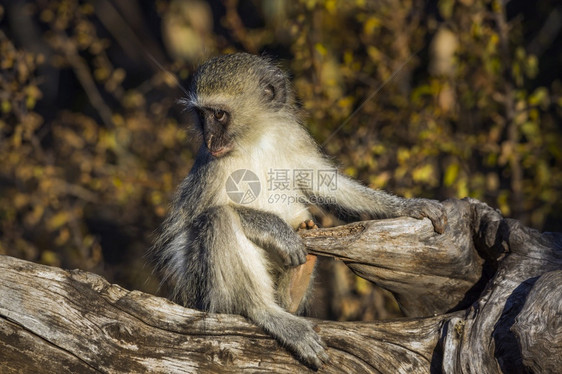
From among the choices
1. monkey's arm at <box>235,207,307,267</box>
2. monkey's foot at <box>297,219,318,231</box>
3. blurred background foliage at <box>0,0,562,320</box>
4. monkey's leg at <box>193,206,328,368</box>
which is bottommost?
monkey's leg at <box>193,206,328,368</box>

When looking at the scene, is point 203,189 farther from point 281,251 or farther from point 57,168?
point 57,168

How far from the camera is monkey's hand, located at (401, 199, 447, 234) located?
161 inches

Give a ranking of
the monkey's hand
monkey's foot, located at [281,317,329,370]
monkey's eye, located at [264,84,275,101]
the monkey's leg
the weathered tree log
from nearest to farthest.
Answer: the weathered tree log
monkey's foot, located at [281,317,329,370]
the monkey's leg
the monkey's hand
monkey's eye, located at [264,84,275,101]

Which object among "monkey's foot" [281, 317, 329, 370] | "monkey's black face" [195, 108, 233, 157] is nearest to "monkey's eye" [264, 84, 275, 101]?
"monkey's black face" [195, 108, 233, 157]

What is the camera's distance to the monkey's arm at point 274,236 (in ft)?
12.9

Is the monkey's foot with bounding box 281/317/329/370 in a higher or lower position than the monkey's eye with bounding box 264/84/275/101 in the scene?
lower

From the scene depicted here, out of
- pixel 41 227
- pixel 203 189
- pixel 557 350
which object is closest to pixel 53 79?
pixel 41 227

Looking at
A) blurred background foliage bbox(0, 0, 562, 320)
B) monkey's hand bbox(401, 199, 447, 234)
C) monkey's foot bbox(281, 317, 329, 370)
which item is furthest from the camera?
blurred background foliage bbox(0, 0, 562, 320)

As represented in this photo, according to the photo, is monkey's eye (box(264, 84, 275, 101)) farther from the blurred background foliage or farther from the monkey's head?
the blurred background foliage

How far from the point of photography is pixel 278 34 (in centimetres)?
661

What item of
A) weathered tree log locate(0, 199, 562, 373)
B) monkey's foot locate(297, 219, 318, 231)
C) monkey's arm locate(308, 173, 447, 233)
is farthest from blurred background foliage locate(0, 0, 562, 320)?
weathered tree log locate(0, 199, 562, 373)

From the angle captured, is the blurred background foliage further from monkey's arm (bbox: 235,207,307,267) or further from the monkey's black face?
monkey's arm (bbox: 235,207,307,267)

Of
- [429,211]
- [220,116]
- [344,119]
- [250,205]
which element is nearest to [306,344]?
[250,205]

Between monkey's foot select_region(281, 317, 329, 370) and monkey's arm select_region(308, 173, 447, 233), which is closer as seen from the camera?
monkey's foot select_region(281, 317, 329, 370)
